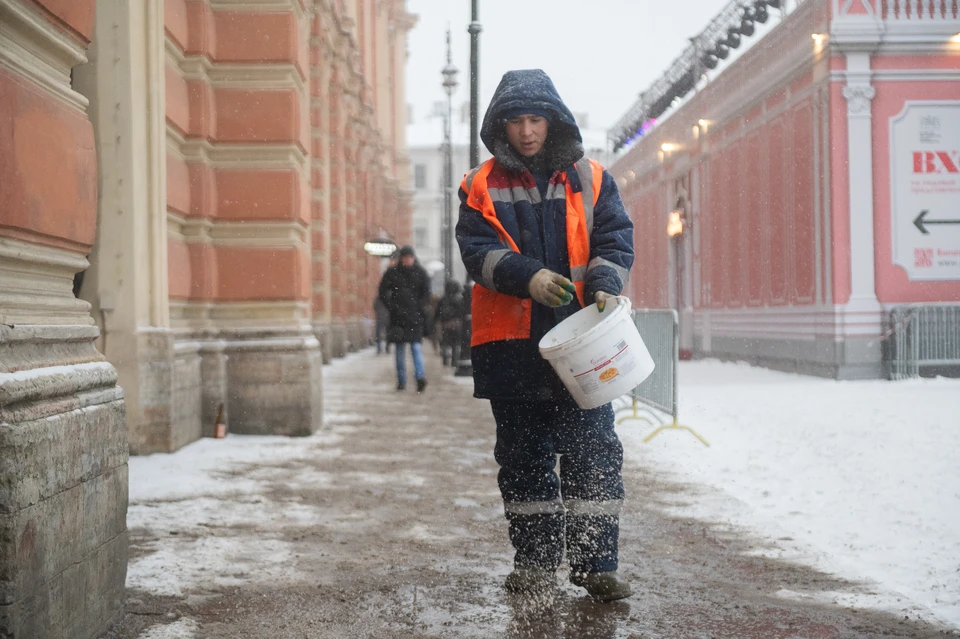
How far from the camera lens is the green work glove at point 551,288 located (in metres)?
3.57

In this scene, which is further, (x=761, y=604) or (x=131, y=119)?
(x=131, y=119)

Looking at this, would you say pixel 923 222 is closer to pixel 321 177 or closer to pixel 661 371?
pixel 661 371

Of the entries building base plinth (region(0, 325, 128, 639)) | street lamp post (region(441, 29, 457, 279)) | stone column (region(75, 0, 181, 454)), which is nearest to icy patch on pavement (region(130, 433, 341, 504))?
stone column (region(75, 0, 181, 454))

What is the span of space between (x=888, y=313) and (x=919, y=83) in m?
3.21

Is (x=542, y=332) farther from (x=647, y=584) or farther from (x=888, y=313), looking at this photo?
(x=888, y=313)

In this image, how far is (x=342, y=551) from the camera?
4.69 metres

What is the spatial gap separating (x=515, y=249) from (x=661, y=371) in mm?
5960

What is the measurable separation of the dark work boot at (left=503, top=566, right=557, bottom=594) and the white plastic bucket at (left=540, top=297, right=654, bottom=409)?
26.7 inches

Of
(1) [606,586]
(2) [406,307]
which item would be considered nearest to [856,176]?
(2) [406,307]

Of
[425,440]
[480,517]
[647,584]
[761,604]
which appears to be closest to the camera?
[761,604]

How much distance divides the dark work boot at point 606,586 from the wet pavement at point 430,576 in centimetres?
4

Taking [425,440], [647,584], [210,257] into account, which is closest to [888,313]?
[425,440]

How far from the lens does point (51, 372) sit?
9.89 ft

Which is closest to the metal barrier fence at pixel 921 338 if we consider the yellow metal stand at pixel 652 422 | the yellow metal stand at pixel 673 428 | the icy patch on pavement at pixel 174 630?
the yellow metal stand at pixel 652 422
